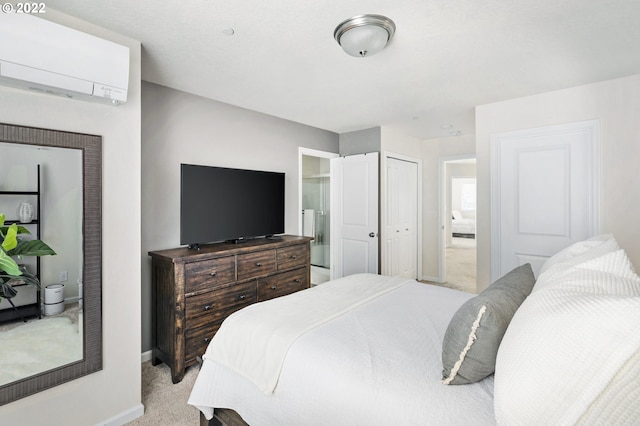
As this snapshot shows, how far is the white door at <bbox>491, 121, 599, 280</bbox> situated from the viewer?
114 inches

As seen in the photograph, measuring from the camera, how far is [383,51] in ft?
7.29

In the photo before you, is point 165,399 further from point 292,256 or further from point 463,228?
point 463,228

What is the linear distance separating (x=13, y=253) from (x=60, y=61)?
1.07 meters

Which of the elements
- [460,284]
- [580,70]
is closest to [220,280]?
[580,70]

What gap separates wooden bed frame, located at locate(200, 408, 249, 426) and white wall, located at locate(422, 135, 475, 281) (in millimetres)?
4334

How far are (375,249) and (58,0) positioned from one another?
381 centimetres

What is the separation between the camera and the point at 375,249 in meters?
4.27

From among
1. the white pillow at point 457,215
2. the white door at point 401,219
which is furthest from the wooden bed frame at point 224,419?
the white pillow at point 457,215

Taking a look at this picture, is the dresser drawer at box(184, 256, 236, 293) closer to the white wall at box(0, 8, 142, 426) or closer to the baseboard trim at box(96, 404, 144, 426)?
the white wall at box(0, 8, 142, 426)

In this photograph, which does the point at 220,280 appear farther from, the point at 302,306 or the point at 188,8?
the point at 188,8

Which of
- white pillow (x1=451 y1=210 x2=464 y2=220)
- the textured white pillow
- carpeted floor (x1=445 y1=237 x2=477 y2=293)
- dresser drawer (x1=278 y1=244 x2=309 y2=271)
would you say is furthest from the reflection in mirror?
white pillow (x1=451 y1=210 x2=464 y2=220)

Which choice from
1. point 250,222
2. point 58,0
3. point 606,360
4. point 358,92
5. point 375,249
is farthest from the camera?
point 375,249

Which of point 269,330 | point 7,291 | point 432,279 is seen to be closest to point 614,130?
point 432,279

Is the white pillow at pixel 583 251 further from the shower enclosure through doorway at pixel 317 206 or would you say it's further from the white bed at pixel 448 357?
the shower enclosure through doorway at pixel 317 206
